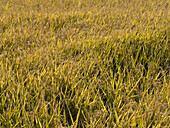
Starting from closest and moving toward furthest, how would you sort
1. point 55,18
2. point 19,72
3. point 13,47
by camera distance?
point 19,72 < point 13,47 < point 55,18

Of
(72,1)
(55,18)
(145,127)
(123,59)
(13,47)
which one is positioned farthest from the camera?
(72,1)

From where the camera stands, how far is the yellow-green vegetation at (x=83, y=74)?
126 centimetres

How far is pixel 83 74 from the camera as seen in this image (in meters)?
1.85

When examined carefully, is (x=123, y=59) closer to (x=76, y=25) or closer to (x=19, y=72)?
(x=19, y=72)

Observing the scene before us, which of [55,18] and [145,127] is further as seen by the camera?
[55,18]

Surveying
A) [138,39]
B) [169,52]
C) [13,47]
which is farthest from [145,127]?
[13,47]

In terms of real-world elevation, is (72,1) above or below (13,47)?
above

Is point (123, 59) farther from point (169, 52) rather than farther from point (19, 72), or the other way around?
point (19, 72)

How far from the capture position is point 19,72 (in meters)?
1.75

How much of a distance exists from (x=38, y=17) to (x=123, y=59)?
199 centimetres

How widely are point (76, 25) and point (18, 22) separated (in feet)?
2.97

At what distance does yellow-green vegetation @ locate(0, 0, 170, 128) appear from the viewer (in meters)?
1.26

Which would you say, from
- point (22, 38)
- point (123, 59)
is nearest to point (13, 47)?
point (22, 38)

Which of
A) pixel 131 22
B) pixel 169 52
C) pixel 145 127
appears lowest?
pixel 145 127
